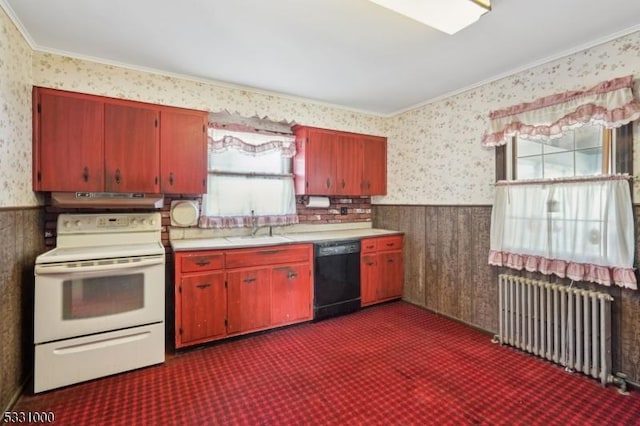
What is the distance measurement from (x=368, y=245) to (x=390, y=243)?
37 cm

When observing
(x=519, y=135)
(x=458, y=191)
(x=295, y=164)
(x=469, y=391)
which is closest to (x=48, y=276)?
(x=295, y=164)

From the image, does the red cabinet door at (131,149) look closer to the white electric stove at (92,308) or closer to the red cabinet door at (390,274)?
the white electric stove at (92,308)

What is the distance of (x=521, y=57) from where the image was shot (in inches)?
104

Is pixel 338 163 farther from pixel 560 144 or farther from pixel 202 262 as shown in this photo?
pixel 560 144

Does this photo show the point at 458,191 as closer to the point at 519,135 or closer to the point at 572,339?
the point at 519,135

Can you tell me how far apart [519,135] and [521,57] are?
656 mm

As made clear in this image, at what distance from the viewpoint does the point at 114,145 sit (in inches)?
104

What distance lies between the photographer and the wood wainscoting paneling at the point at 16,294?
6.21 feet

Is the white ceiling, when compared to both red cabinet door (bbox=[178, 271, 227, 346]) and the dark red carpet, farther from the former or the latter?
the dark red carpet

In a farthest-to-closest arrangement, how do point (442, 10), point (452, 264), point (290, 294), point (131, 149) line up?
Result: point (452, 264) < point (290, 294) < point (131, 149) < point (442, 10)

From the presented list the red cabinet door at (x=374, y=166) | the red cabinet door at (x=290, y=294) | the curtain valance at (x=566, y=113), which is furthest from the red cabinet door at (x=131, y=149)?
the curtain valance at (x=566, y=113)

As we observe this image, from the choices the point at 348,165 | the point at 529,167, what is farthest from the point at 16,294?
the point at 529,167

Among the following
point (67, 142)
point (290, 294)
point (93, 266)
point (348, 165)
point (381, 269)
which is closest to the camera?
point (93, 266)

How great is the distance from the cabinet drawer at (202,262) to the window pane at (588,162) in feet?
10.4
